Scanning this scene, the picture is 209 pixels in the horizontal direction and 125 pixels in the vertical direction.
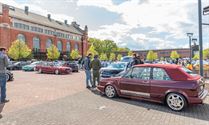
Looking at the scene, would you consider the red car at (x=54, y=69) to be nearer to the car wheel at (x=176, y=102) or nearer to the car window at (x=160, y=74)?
the car window at (x=160, y=74)

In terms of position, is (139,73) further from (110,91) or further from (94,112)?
(94,112)

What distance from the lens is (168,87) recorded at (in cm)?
739

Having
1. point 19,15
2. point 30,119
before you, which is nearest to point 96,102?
point 30,119

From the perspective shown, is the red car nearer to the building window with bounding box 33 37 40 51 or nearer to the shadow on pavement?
the shadow on pavement

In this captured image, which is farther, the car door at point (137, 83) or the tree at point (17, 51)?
the tree at point (17, 51)

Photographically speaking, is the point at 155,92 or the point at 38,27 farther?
the point at 38,27

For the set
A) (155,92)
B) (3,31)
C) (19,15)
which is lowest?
(155,92)

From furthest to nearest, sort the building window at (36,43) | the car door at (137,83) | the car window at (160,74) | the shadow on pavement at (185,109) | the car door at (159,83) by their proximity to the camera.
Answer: the building window at (36,43)
the car door at (137,83)
the car window at (160,74)
the car door at (159,83)
the shadow on pavement at (185,109)

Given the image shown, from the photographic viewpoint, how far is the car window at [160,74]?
25.0ft

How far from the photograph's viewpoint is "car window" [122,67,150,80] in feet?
26.5

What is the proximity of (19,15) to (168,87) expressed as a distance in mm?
61009

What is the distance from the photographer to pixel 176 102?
23.7 ft

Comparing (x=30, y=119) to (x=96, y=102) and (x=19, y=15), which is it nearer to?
(x=96, y=102)

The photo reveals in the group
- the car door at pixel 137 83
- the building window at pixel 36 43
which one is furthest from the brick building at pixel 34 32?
the car door at pixel 137 83
